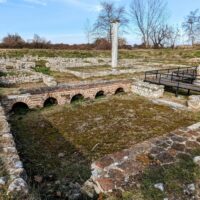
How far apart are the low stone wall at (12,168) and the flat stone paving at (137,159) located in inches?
52.2

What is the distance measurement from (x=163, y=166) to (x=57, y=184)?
232cm

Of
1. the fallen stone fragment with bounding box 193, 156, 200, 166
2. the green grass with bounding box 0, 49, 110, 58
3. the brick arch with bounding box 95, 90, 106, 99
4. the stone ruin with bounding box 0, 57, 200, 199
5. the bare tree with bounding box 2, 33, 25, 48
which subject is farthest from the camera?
the bare tree with bounding box 2, 33, 25, 48

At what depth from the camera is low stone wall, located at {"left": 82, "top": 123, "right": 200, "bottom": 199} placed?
412 centimetres

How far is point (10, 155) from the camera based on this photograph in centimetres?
437

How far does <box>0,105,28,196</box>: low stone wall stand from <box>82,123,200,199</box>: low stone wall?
50.5 inches

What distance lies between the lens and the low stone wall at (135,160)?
4125 mm

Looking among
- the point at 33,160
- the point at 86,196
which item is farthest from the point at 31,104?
the point at 86,196

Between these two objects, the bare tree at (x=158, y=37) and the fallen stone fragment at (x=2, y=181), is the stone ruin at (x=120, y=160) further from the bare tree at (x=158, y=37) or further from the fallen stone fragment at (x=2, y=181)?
the bare tree at (x=158, y=37)

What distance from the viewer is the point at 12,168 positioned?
12.8 feet

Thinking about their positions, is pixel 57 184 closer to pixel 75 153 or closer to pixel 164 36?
pixel 75 153

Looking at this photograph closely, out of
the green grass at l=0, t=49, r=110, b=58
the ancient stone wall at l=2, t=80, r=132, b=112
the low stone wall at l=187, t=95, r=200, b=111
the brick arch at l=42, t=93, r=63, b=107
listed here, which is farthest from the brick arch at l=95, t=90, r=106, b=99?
the green grass at l=0, t=49, r=110, b=58

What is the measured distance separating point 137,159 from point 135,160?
0.21 ft

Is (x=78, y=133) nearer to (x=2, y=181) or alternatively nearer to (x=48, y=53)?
(x=2, y=181)

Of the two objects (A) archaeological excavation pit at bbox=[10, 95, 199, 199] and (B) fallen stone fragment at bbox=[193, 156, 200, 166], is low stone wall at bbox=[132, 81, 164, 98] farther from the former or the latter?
(B) fallen stone fragment at bbox=[193, 156, 200, 166]
